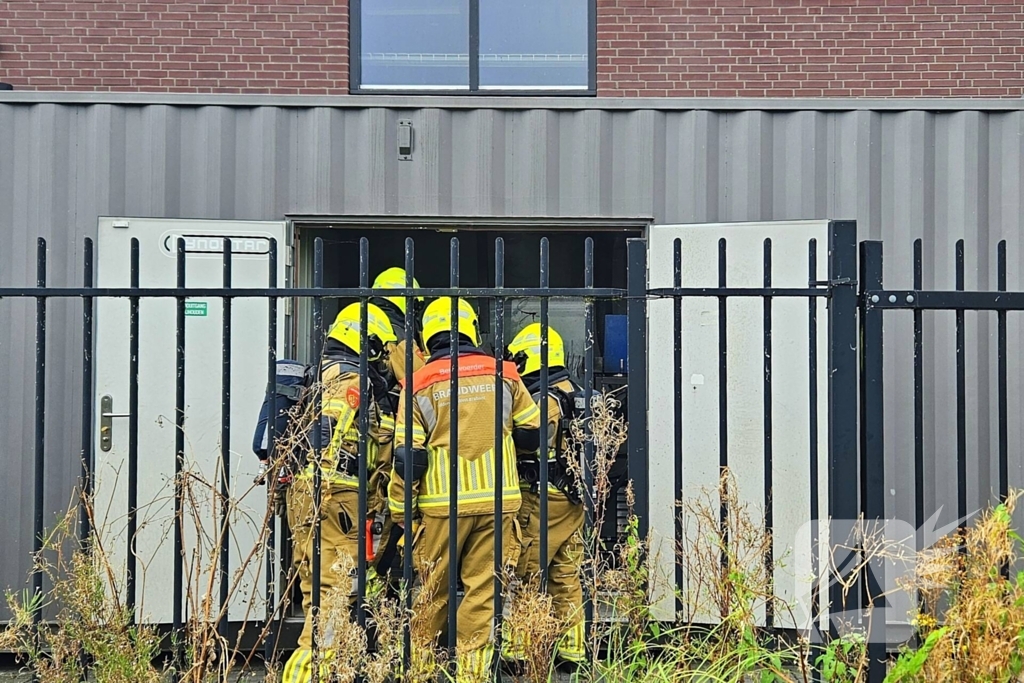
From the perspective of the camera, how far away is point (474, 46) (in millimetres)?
6559

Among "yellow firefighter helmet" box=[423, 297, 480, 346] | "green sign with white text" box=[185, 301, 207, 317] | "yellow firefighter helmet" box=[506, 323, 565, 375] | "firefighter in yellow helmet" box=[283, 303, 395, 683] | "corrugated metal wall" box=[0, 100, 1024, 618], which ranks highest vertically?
"corrugated metal wall" box=[0, 100, 1024, 618]

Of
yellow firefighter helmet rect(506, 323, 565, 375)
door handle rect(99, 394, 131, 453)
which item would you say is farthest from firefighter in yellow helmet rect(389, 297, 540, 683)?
door handle rect(99, 394, 131, 453)

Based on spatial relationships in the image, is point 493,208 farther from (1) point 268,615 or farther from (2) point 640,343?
(1) point 268,615

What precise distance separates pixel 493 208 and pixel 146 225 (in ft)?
6.82

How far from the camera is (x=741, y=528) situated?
3.27m

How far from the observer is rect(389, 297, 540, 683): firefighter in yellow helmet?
13.9 ft

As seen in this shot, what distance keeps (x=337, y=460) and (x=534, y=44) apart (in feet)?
13.1

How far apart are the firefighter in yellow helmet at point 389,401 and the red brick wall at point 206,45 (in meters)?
2.33

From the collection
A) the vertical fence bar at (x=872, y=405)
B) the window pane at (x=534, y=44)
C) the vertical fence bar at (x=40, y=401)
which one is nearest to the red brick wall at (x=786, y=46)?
the window pane at (x=534, y=44)

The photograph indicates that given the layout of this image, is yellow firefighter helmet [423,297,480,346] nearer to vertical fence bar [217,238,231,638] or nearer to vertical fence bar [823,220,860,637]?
vertical fence bar [217,238,231,638]

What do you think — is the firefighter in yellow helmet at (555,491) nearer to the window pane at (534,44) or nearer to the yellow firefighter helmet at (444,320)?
the yellow firefighter helmet at (444,320)

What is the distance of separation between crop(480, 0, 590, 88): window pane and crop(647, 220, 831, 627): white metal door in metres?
1.75

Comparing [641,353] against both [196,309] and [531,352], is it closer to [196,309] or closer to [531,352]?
[531,352]

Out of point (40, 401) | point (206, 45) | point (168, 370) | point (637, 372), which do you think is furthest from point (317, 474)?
point (206, 45)
